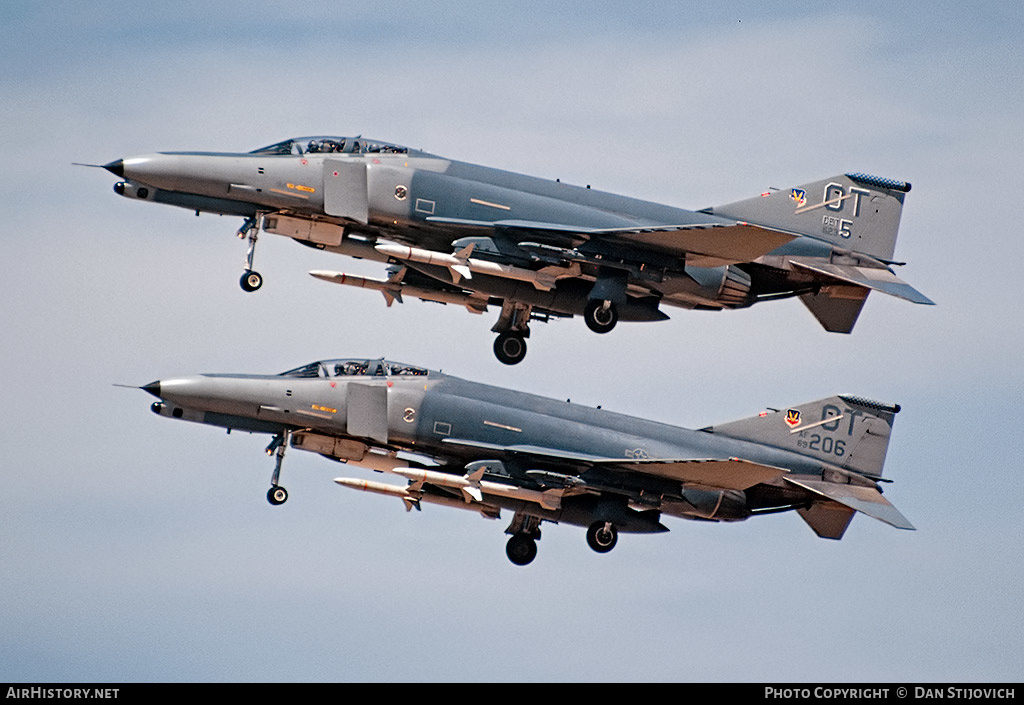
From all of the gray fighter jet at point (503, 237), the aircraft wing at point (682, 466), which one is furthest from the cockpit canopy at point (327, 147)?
the aircraft wing at point (682, 466)

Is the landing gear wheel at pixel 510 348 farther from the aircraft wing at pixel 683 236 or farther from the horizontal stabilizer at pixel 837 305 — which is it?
the horizontal stabilizer at pixel 837 305

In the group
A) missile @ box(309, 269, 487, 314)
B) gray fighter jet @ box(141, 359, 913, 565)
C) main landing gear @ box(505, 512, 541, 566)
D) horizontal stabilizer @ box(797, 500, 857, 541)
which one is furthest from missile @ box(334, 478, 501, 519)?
horizontal stabilizer @ box(797, 500, 857, 541)

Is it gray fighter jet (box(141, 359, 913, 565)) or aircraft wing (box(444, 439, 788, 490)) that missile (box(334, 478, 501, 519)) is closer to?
gray fighter jet (box(141, 359, 913, 565))

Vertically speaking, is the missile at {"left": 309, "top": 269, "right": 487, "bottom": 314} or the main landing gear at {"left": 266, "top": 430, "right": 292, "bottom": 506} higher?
the missile at {"left": 309, "top": 269, "right": 487, "bottom": 314}

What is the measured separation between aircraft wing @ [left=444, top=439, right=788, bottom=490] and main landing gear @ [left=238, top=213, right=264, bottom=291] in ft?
16.9

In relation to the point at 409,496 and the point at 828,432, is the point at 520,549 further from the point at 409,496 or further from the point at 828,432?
the point at 828,432

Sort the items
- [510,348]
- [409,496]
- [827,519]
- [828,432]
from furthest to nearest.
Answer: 1. [828,432]
2. [827,519]
3. [510,348]
4. [409,496]

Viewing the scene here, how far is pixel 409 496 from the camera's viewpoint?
43.2 m

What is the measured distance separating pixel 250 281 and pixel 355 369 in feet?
9.86

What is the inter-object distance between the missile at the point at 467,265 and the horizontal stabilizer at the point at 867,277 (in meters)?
5.47

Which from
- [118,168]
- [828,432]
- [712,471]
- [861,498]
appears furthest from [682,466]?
[118,168]

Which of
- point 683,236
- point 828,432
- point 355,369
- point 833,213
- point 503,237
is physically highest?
point 833,213

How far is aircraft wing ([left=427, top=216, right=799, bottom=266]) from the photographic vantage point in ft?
136
